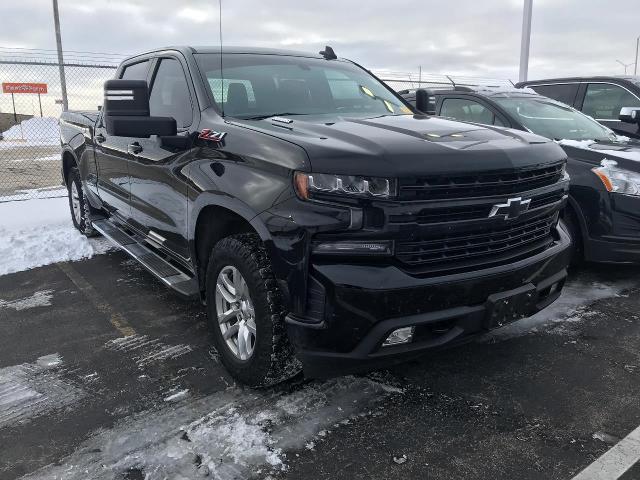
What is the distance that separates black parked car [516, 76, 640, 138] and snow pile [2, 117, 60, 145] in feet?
71.1

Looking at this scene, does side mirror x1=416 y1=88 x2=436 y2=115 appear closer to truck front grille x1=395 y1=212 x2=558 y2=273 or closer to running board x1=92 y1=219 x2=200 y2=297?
truck front grille x1=395 y1=212 x2=558 y2=273

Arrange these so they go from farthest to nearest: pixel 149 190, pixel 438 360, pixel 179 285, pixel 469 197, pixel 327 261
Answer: pixel 149 190
pixel 179 285
pixel 438 360
pixel 469 197
pixel 327 261

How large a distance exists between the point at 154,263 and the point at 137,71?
173 cm

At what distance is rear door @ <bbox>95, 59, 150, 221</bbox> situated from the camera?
179 inches

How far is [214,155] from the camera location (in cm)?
316

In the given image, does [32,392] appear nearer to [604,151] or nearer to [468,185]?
[468,185]

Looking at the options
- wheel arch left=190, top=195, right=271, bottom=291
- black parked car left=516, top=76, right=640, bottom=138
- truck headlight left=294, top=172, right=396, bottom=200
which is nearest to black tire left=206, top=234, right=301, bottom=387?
wheel arch left=190, top=195, right=271, bottom=291

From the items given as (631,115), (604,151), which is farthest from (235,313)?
(631,115)

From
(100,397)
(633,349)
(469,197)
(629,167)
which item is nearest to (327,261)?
(469,197)

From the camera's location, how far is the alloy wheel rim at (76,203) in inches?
253

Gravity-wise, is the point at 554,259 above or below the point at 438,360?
above

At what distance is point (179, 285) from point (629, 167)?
366cm

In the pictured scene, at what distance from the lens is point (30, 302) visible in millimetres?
4629

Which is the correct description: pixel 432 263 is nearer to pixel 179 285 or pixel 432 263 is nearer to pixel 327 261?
pixel 327 261
